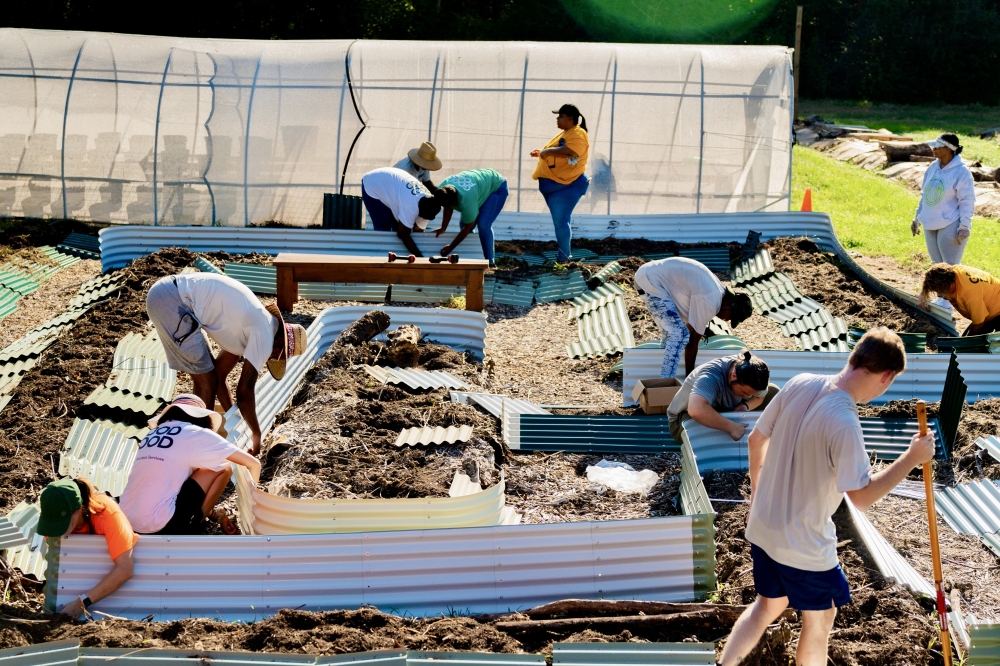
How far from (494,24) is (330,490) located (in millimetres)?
28116

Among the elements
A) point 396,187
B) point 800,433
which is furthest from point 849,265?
point 800,433

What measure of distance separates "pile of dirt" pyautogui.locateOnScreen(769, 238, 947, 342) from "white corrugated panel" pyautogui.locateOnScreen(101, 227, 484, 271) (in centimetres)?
388

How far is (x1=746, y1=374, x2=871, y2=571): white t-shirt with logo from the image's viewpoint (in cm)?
366

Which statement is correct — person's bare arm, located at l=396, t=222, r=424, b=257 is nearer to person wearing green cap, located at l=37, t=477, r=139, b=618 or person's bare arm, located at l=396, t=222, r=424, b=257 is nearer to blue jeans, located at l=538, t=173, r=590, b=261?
blue jeans, located at l=538, t=173, r=590, b=261

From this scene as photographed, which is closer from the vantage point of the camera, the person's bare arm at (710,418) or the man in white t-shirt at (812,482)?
the man in white t-shirt at (812,482)

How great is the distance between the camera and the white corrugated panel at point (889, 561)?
16.8 ft

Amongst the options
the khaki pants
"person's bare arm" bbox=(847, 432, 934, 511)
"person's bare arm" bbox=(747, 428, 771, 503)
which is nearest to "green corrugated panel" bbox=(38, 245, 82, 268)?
the khaki pants

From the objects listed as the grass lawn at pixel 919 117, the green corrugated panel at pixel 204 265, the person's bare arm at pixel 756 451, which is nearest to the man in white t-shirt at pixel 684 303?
the person's bare arm at pixel 756 451

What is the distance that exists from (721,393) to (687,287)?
118 centimetres

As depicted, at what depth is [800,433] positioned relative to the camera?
378cm

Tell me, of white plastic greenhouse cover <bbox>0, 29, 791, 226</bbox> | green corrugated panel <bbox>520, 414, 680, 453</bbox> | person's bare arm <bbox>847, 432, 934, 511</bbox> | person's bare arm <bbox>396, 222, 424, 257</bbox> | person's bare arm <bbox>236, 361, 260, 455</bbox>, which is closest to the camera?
person's bare arm <bbox>847, 432, 934, 511</bbox>

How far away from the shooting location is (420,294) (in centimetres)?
1101

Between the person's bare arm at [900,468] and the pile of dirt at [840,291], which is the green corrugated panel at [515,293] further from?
the person's bare arm at [900,468]

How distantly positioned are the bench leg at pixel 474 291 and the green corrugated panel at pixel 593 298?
1.15 m
